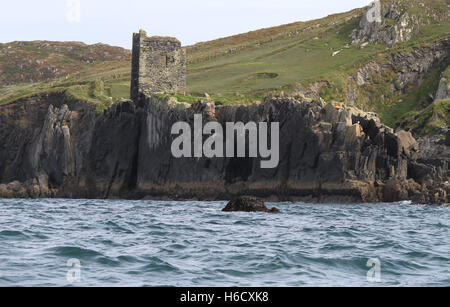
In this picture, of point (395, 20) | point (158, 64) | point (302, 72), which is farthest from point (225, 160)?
point (395, 20)

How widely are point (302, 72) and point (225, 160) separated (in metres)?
45.9

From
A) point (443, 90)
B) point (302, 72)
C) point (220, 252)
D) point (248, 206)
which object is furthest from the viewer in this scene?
point (302, 72)

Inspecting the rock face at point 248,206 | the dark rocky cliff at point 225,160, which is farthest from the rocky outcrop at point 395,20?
the rock face at point 248,206

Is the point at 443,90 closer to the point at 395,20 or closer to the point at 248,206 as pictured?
the point at 395,20

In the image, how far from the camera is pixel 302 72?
125 meters

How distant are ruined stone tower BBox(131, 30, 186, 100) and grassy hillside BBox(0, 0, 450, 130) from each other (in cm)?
406

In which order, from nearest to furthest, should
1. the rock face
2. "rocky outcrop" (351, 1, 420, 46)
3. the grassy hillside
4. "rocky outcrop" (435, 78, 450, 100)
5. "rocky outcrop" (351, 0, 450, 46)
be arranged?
the rock face < the grassy hillside < "rocky outcrop" (435, 78, 450, 100) < "rocky outcrop" (351, 1, 420, 46) < "rocky outcrop" (351, 0, 450, 46)

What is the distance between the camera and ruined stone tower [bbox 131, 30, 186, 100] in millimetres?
95938

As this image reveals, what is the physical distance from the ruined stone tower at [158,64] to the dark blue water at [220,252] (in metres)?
55.1

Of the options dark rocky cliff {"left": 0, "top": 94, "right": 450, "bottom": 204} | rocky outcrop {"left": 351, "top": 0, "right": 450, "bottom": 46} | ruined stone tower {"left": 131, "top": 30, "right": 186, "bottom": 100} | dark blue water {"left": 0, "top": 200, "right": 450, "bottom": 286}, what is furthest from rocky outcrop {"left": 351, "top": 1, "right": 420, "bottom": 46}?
dark blue water {"left": 0, "top": 200, "right": 450, "bottom": 286}

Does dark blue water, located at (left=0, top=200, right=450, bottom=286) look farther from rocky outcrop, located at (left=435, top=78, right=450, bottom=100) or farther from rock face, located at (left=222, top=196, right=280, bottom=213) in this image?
rocky outcrop, located at (left=435, top=78, right=450, bottom=100)

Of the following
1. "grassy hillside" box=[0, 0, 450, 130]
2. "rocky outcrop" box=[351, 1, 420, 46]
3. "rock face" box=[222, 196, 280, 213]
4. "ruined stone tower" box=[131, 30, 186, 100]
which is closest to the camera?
"rock face" box=[222, 196, 280, 213]

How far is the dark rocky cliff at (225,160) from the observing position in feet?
249
